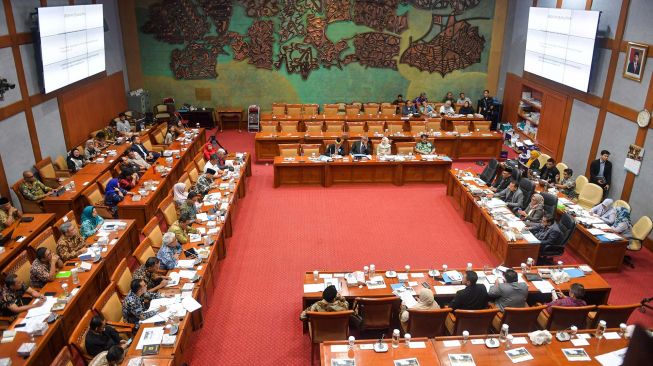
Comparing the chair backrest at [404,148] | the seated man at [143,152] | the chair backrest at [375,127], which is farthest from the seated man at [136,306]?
the chair backrest at [375,127]

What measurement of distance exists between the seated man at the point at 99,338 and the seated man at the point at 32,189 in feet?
18.8

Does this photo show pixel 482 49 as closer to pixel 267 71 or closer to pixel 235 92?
pixel 267 71

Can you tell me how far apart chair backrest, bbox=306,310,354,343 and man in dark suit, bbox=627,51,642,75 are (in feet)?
30.0

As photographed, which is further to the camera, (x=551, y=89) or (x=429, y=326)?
(x=551, y=89)

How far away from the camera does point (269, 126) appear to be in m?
15.8

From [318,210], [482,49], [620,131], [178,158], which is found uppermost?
[482,49]

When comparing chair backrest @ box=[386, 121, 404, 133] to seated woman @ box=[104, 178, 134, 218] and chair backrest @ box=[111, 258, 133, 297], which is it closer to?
seated woman @ box=[104, 178, 134, 218]

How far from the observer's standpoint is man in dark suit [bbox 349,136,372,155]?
13789 mm

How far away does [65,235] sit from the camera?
8.05 metres

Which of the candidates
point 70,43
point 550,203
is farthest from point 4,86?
point 550,203

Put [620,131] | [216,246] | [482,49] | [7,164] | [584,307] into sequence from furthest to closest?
1. [482,49]
2. [620,131]
3. [7,164]
4. [216,246]
5. [584,307]

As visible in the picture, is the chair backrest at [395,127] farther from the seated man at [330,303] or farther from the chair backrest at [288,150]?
the seated man at [330,303]

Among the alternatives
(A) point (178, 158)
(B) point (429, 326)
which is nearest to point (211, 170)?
(A) point (178, 158)

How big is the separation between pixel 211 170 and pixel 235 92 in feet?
25.4
